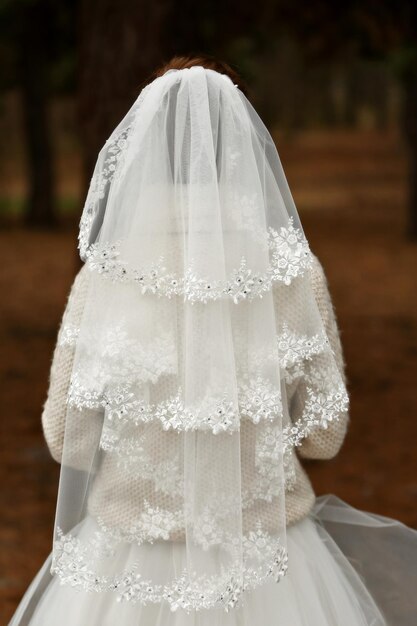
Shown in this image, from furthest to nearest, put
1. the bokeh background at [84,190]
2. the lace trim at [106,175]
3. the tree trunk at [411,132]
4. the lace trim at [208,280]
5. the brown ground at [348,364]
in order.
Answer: the tree trunk at [411,132], the bokeh background at [84,190], the brown ground at [348,364], the lace trim at [106,175], the lace trim at [208,280]

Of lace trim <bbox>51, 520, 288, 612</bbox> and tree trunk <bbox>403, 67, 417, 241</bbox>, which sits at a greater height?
tree trunk <bbox>403, 67, 417, 241</bbox>

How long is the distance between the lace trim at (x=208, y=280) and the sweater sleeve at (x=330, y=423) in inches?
4.0

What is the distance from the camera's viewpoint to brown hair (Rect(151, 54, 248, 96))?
2865 millimetres

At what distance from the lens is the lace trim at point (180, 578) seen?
2.70 m

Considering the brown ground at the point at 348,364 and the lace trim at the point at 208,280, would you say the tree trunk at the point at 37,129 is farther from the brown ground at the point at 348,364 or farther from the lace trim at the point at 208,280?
the lace trim at the point at 208,280

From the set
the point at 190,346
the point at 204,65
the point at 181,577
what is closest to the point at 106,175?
the point at 204,65

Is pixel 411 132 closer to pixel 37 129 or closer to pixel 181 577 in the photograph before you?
pixel 37 129

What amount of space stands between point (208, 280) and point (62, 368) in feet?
1.77

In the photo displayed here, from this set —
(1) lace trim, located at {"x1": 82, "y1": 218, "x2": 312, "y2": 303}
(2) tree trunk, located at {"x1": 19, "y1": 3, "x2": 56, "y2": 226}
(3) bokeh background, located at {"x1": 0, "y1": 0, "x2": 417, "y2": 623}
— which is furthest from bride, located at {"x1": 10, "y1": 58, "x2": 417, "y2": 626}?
(2) tree trunk, located at {"x1": 19, "y1": 3, "x2": 56, "y2": 226}

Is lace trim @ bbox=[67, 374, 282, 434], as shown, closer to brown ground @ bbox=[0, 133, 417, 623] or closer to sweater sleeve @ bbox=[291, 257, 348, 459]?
sweater sleeve @ bbox=[291, 257, 348, 459]

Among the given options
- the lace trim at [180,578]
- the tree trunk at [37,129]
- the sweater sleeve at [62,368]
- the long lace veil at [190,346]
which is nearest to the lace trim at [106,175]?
the long lace veil at [190,346]

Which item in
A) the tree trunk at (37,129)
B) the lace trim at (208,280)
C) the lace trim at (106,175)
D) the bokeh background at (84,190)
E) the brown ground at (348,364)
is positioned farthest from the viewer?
the tree trunk at (37,129)

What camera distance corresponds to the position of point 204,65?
2881 mm

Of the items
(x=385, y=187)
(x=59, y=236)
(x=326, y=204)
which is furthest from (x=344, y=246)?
(x=385, y=187)
